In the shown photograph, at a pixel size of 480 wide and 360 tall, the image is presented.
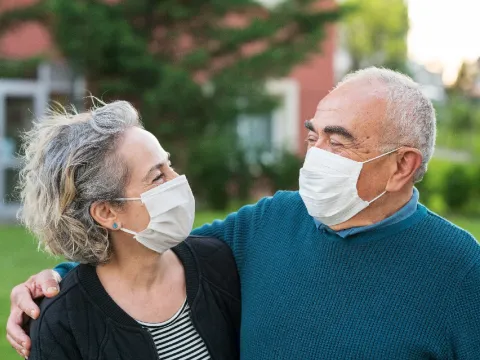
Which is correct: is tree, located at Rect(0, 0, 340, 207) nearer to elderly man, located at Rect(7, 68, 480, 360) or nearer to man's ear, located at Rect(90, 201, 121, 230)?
man's ear, located at Rect(90, 201, 121, 230)

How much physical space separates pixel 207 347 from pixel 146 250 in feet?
1.42

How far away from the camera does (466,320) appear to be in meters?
2.39

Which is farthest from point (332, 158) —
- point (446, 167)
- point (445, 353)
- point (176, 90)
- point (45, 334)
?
point (446, 167)

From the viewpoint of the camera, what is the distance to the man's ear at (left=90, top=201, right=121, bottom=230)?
2844mm

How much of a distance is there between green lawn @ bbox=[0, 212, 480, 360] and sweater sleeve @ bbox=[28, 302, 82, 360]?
2.81 m

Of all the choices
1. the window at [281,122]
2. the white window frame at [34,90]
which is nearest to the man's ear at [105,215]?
the white window frame at [34,90]

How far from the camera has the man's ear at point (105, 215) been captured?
284 centimetres

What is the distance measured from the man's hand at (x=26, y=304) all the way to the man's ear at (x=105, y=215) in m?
0.28

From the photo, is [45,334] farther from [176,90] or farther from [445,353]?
[176,90]

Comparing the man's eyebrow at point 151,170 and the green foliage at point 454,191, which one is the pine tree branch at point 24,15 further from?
the man's eyebrow at point 151,170

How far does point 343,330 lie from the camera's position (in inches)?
101

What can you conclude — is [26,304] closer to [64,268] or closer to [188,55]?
[64,268]

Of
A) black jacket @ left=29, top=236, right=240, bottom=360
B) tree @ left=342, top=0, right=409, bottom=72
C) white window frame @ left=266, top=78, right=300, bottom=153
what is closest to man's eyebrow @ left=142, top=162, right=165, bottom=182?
black jacket @ left=29, top=236, right=240, bottom=360

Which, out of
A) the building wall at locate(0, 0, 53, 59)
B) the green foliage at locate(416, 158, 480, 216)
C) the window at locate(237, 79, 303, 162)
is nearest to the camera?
the building wall at locate(0, 0, 53, 59)
